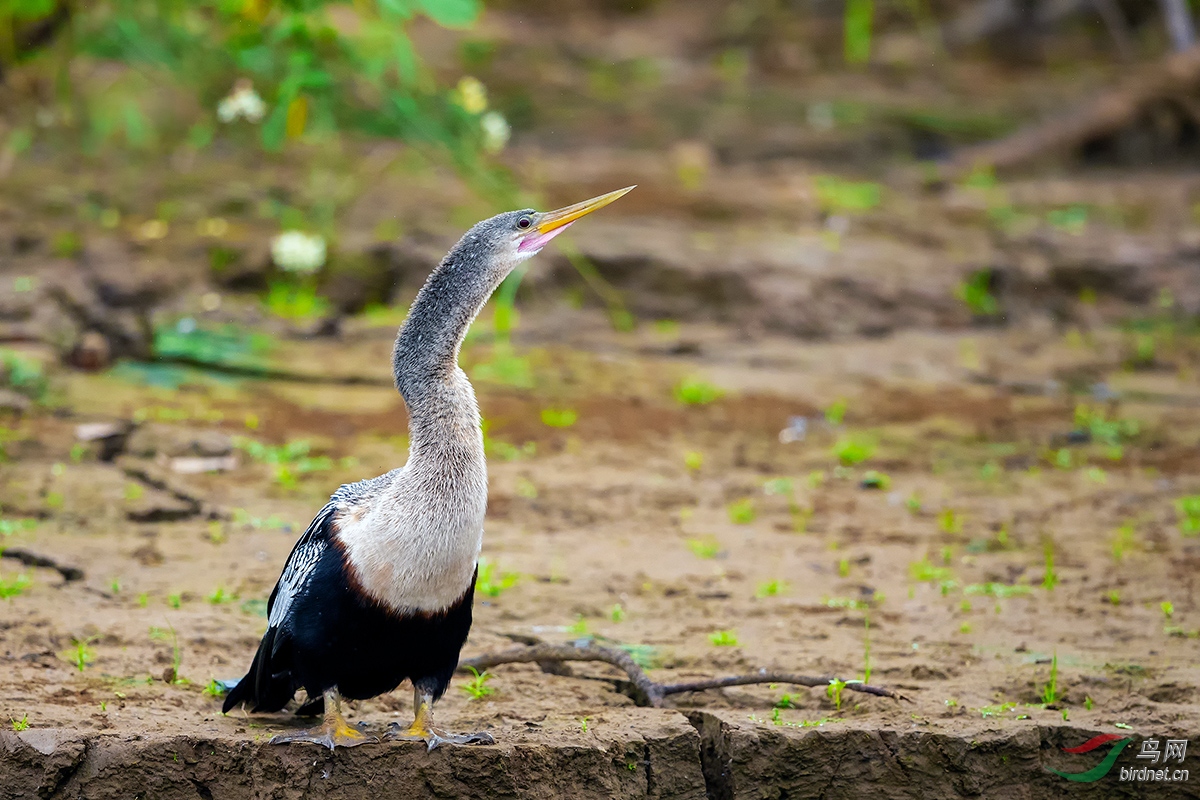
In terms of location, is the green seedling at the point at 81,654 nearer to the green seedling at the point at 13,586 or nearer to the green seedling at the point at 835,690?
the green seedling at the point at 13,586

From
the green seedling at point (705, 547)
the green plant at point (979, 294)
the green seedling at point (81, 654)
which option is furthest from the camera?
the green plant at point (979, 294)

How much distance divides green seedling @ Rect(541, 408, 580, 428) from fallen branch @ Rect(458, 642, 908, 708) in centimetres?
257

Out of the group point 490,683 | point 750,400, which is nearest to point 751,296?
point 750,400

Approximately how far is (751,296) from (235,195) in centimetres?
340

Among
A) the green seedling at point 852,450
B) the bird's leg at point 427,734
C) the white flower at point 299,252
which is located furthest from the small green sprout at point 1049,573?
the white flower at point 299,252

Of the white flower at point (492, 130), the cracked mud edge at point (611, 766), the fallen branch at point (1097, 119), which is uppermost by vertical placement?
the fallen branch at point (1097, 119)

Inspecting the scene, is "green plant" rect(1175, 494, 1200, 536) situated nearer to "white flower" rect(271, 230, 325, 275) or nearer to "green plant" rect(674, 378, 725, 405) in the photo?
"green plant" rect(674, 378, 725, 405)

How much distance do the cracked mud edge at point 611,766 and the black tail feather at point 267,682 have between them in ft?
0.64

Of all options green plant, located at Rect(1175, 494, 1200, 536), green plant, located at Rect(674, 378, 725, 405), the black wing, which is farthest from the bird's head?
green plant, located at Rect(674, 378, 725, 405)

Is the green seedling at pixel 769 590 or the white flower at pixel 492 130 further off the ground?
the white flower at pixel 492 130

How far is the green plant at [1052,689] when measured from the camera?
4.00 m

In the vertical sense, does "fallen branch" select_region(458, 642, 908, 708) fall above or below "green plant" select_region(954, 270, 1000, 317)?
below

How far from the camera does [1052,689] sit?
4020 mm

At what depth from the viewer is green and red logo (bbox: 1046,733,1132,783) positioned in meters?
3.67
